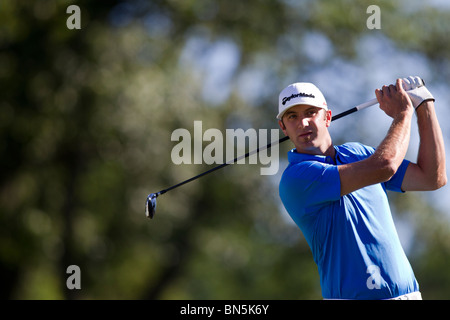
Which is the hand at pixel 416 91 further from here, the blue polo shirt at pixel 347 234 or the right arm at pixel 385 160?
the blue polo shirt at pixel 347 234

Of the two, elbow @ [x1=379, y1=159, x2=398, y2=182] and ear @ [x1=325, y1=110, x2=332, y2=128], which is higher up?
ear @ [x1=325, y1=110, x2=332, y2=128]

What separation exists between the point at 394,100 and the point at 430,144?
0.27m

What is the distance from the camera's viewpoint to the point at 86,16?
40.9 ft

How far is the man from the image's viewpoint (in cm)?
294

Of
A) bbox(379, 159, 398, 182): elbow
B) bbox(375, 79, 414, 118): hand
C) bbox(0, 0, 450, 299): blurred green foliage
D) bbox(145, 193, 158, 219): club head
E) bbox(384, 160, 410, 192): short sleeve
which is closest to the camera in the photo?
bbox(379, 159, 398, 182): elbow

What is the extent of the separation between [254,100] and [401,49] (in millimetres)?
2840

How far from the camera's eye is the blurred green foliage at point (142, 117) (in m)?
11.9

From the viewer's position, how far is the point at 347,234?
299cm

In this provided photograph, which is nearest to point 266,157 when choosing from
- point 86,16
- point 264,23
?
point 264,23

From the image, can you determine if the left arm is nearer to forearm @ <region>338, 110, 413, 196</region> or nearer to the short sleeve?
the short sleeve

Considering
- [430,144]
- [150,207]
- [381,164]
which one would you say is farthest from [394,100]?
[150,207]

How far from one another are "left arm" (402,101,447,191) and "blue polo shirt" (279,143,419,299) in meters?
0.22

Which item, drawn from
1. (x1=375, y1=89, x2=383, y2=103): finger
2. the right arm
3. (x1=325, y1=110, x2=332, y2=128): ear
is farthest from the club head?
(x1=375, y1=89, x2=383, y2=103): finger

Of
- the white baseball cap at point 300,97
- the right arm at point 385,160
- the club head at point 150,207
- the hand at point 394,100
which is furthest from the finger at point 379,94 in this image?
the club head at point 150,207
